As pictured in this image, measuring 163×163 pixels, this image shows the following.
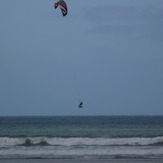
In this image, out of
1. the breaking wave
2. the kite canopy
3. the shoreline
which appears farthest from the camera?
the breaking wave

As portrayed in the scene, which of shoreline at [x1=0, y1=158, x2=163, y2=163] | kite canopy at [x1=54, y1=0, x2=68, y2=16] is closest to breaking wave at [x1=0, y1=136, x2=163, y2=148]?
shoreline at [x1=0, y1=158, x2=163, y2=163]

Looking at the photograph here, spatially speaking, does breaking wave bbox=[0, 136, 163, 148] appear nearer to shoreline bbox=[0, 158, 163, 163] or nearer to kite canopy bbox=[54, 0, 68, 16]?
shoreline bbox=[0, 158, 163, 163]

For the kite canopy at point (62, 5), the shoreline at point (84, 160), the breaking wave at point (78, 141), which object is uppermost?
the kite canopy at point (62, 5)

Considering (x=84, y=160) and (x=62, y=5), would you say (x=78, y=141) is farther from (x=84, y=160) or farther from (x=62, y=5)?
(x=62, y=5)

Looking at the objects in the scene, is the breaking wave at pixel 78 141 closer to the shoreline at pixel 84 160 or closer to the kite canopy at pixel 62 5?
the shoreline at pixel 84 160

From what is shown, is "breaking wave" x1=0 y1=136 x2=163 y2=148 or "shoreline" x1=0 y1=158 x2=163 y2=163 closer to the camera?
"shoreline" x1=0 y1=158 x2=163 y2=163

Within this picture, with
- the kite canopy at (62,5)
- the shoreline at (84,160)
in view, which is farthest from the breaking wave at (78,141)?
the kite canopy at (62,5)

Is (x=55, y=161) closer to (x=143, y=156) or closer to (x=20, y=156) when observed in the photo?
(x=20, y=156)

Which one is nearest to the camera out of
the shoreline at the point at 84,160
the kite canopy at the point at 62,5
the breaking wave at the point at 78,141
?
the shoreline at the point at 84,160

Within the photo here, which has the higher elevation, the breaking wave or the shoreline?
the breaking wave

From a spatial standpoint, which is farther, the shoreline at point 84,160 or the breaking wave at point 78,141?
the breaking wave at point 78,141

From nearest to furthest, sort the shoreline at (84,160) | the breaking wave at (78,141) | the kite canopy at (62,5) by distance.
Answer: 1. the shoreline at (84,160)
2. the kite canopy at (62,5)
3. the breaking wave at (78,141)

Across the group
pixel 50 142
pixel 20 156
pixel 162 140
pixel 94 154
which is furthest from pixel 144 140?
pixel 20 156

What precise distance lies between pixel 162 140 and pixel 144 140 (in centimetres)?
135
